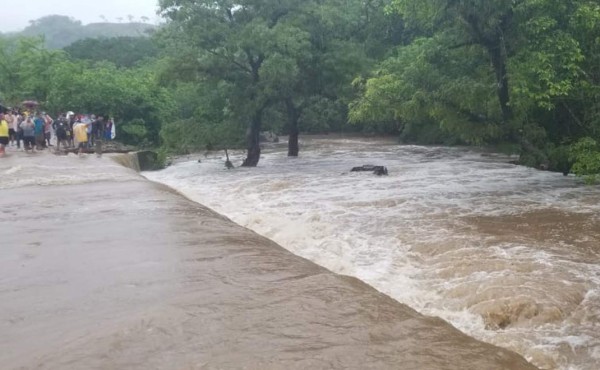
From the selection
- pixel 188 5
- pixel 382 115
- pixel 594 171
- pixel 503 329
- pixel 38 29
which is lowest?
pixel 503 329

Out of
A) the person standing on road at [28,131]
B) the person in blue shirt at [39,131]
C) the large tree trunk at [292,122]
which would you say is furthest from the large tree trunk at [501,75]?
the person in blue shirt at [39,131]

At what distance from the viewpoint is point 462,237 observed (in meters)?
9.63

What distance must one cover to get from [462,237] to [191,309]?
5.25 metres

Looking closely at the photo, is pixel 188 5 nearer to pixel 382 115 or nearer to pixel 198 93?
pixel 198 93

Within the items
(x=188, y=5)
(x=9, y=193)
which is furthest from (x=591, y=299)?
(x=188, y=5)

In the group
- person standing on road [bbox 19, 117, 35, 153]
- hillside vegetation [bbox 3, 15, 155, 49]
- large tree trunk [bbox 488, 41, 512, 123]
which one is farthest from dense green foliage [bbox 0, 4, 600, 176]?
hillside vegetation [bbox 3, 15, 155, 49]

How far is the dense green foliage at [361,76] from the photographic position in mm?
12648

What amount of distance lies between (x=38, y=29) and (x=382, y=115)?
174m

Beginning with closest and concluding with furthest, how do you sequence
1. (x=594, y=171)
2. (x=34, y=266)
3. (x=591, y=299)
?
(x=591, y=299) → (x=34, y=266) → (x=594, y=171)

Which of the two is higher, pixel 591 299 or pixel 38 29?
pixel 38 29

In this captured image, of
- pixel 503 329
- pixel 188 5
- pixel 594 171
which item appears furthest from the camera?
pixel 188 5

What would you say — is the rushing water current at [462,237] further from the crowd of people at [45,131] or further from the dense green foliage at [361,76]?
the crowd of people at [45,131]

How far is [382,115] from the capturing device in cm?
1470

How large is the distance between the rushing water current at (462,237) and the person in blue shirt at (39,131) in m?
6.07
